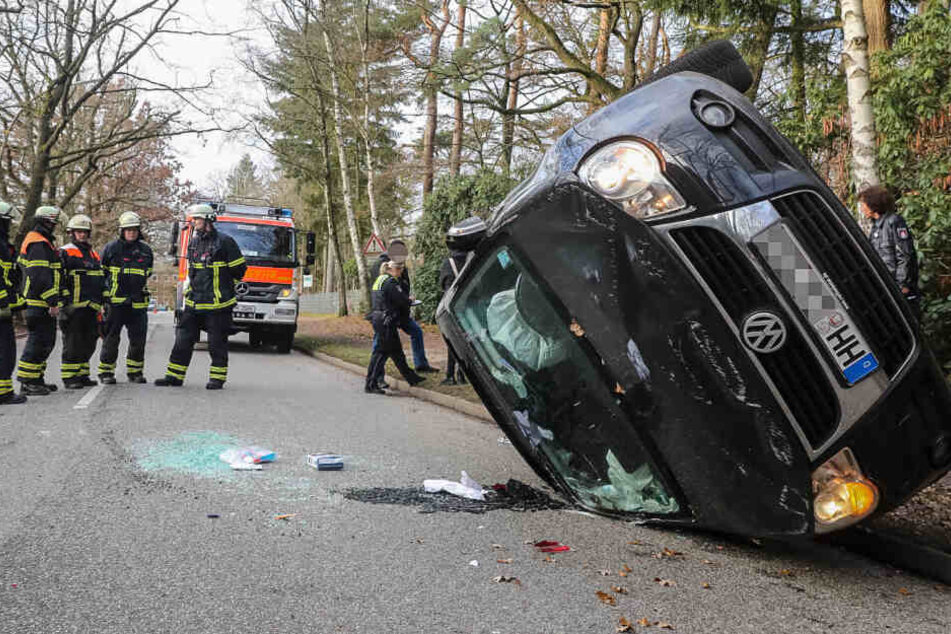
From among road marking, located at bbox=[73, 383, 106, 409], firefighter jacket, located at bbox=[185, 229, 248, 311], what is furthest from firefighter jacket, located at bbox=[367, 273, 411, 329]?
road marking, located at bbox=[73, 383, 106, 409]

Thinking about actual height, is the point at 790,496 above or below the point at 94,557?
above

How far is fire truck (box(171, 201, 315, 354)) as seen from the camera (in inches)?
610

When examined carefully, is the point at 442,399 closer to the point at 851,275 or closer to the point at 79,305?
the point at 79,305

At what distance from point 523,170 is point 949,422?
18.0 meters

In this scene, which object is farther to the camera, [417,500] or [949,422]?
[417,500]

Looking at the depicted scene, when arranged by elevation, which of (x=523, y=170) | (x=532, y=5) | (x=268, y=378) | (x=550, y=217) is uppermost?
(x=532, y=5)

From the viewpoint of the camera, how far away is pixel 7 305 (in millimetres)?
7805

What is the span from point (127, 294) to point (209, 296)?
1158 mm

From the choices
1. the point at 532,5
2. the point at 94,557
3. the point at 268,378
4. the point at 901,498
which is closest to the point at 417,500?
the point at 94,557

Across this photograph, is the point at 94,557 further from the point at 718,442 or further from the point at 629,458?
the point at 718,442

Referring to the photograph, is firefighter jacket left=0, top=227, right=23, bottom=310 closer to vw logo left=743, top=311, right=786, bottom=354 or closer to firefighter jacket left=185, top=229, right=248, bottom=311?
firefighter jacket left=185, top=229, right=248, bottom=311

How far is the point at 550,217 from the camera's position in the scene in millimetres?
3451

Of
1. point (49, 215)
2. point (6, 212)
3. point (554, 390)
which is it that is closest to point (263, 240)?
point (49, 215)

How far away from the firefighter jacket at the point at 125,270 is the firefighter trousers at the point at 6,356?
1634 mm
